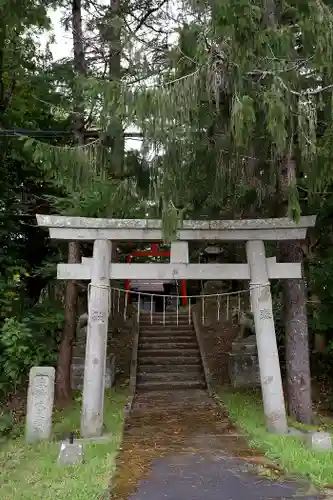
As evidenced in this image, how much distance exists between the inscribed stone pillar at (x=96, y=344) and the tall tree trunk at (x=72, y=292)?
1915 mm

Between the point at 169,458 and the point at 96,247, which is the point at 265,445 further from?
the point at 96,247

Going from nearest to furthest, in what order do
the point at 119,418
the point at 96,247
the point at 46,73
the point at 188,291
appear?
1. the point at 96,247
2. the point at 119,418
3. the point at 46,73
4. the point at 188,291

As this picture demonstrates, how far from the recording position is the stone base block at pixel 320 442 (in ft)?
17.3

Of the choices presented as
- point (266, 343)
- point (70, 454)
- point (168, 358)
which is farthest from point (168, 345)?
point (70, 454)

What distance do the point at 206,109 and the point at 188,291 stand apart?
1245 cm

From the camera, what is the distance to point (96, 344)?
6352 mm

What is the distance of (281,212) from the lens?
24.2ft

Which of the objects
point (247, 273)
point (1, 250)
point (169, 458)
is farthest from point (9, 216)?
point (169, 458)

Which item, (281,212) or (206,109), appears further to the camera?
(281,212)

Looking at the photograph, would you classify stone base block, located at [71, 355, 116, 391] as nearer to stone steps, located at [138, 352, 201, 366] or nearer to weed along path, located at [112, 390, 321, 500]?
stone steps, located at [138, 352, 201, 366]

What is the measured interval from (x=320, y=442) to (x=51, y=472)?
319 cm

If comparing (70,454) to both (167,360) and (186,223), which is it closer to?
(186,223)

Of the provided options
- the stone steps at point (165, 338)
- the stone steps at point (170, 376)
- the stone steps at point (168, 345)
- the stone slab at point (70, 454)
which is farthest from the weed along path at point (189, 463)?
the stone steps at point (165, 338)

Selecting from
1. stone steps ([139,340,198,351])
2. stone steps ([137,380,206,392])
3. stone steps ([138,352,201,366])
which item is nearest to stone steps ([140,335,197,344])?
stone steps ([139,340,198,351])
